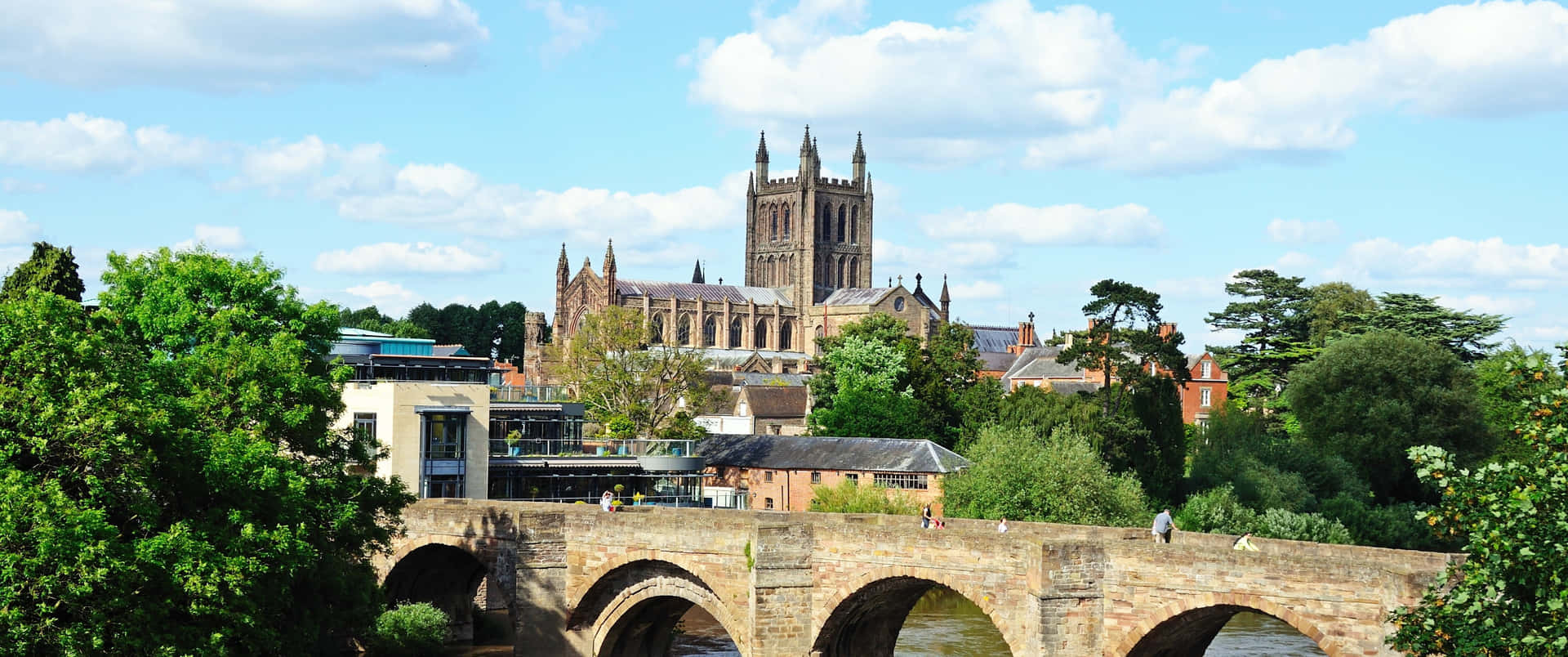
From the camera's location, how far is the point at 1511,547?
18469 mm

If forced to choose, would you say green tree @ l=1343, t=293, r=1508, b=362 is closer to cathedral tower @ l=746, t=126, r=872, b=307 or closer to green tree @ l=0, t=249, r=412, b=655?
green tree @ l=0, t=249, r=412, b=655

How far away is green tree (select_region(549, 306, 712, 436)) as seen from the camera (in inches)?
2569

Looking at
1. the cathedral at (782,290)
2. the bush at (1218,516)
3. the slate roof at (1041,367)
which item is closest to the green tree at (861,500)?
the bush at (1218,516)

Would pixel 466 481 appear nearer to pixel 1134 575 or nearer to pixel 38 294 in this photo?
pixel 38 294

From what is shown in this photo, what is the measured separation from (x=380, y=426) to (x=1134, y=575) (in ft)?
91.8

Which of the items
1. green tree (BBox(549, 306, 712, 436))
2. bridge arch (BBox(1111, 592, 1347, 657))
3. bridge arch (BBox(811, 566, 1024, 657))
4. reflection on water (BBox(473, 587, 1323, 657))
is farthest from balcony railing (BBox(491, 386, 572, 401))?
bridge arch (BBox(1111, 592, 1347, 657))

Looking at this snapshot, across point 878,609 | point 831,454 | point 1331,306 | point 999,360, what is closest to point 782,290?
point 999,360

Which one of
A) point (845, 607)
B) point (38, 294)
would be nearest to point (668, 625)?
point (845, 607)

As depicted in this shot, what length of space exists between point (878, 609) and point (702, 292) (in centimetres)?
11017

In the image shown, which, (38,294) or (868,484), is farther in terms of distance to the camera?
(868,484)

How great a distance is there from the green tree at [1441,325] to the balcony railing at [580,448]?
37.5 meters

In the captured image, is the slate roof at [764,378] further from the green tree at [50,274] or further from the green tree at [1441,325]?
the green tree at [50,274]

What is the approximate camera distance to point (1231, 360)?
→ 8750 cm

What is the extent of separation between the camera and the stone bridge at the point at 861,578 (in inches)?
1025
